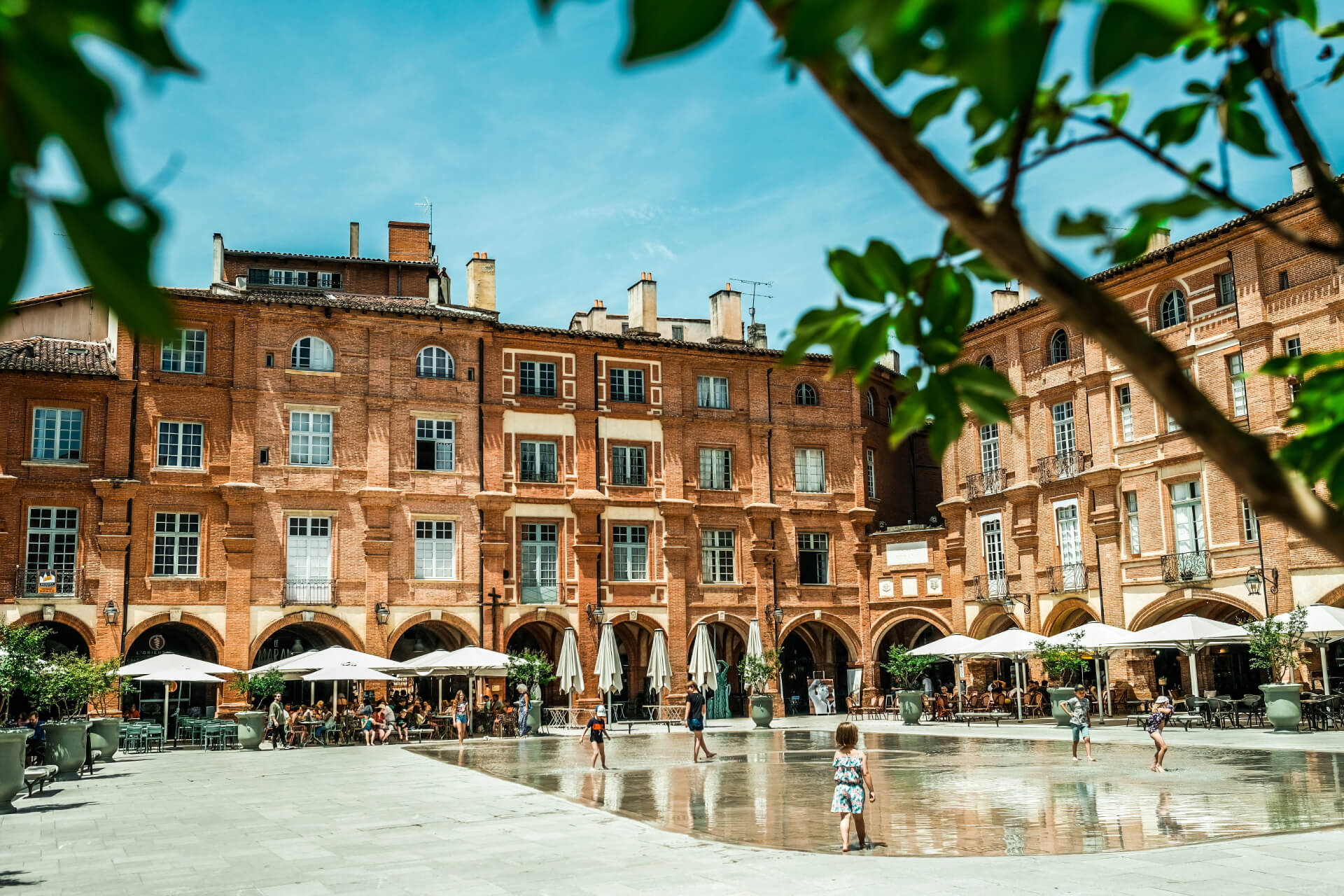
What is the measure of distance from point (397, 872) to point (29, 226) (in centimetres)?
1127

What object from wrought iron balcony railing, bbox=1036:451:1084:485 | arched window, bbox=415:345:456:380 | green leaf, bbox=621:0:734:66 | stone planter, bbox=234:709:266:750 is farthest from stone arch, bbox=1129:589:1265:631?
green leaf, bbox=621:0:734:66

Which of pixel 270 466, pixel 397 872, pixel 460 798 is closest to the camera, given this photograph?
pixel 397 872

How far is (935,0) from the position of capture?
1172mm

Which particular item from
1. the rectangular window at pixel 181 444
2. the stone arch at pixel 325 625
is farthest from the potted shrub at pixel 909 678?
the rectangular window at pixel 181 444

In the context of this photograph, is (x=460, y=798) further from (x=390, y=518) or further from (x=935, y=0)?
(x=390, y=518)

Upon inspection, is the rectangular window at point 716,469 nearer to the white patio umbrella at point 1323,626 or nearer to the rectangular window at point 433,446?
the rectangular window at point 433,446

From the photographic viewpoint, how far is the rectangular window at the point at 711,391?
1732 inches

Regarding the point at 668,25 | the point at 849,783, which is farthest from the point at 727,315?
the point at 668,25

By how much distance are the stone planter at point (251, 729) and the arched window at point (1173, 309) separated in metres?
27.2

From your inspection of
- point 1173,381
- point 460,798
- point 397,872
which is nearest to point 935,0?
point 1173,381

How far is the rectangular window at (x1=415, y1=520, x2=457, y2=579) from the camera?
3878 cm

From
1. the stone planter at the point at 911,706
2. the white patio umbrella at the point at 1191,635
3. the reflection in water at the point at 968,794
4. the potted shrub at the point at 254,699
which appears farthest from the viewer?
the stone planter at the point at 911,706

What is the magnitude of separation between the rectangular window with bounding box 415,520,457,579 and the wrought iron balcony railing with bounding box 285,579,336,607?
2.76 meters

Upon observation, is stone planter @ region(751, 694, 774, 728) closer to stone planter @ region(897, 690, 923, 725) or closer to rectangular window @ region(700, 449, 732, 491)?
stone planter @ region(897, 690, 923, 725)
